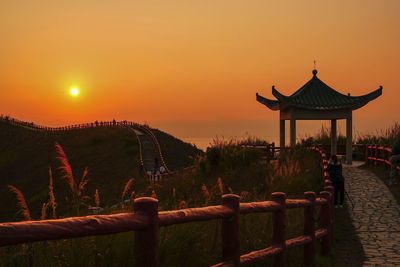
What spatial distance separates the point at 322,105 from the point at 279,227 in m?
21.8

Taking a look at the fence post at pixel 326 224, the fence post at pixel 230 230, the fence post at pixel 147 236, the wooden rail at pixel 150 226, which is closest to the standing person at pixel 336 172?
the fence post at pixel 326 224

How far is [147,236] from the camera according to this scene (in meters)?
4.45

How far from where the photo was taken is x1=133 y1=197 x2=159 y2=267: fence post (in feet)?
14.5

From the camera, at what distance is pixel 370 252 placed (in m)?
10.7

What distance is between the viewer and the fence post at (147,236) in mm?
4422

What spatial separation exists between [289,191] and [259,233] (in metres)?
7.08

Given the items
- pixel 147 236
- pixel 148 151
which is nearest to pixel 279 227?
pixel 147 236

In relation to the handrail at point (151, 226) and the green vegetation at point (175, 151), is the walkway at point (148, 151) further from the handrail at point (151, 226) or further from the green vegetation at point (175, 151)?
the handrail at point (151, 226)

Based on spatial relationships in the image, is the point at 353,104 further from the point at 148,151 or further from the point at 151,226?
the point at 148,151

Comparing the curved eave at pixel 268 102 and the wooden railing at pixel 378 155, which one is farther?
the curved eave at pixel 268 102

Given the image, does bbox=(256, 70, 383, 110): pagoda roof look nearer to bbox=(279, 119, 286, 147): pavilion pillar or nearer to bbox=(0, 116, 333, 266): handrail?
bbox=(279, 119, 286, 147): pavilion pillar

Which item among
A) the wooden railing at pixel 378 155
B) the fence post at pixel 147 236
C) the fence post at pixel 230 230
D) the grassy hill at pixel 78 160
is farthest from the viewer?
the grassy hill at pixel 78 160

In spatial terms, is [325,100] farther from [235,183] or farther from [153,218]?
[153,218]

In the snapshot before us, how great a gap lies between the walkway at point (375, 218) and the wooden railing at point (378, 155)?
4.60 feet
